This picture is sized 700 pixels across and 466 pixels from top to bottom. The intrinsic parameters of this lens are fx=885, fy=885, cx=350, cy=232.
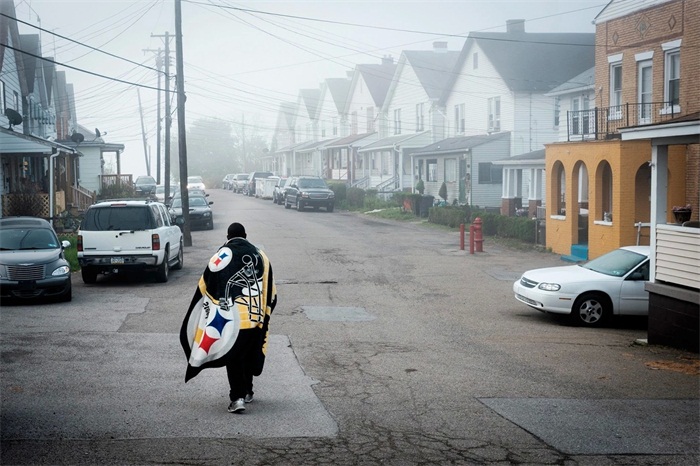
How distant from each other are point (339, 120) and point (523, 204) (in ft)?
125

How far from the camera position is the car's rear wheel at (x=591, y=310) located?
51.8 feet

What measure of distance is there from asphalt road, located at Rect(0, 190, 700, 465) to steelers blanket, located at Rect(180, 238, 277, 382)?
585 millimetres

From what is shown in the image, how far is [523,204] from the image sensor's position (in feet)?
136

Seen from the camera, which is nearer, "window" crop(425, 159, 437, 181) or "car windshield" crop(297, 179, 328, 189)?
"window" crop(425, 159, 437, 181)

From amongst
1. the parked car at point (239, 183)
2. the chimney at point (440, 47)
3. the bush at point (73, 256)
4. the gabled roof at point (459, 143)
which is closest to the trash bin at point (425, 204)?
the gabled roof at point (459, 143)

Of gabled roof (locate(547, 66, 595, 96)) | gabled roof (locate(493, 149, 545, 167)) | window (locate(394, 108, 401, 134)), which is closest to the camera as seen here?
gabled roof (locate(547, 66, 595, 96))

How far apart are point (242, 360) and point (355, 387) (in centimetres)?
196

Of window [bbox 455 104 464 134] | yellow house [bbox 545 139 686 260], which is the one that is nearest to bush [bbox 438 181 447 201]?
window [bbox 455 104 464 134]

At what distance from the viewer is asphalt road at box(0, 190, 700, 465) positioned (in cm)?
730

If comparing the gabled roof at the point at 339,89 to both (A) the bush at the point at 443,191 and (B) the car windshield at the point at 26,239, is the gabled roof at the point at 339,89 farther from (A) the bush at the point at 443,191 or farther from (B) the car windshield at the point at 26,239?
(B) the car windshield at the point at 26,239

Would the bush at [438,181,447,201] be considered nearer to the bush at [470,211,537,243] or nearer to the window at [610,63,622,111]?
the bush at [470,211,537,243]

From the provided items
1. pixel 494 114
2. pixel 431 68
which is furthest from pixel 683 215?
pixel 431 68

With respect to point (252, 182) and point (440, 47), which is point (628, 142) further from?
point (252, 182)

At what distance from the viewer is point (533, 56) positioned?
47.8 metres
